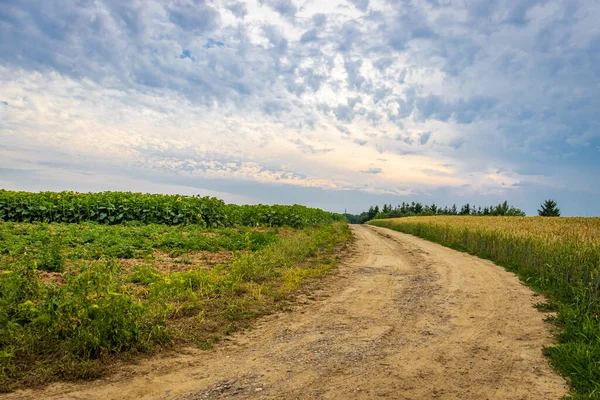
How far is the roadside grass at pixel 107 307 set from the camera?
4883 millimetres

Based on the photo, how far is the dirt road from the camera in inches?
173

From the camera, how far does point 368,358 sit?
522 cm

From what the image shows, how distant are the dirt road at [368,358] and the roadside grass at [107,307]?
396 millimetres

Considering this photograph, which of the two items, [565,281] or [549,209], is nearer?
[565,281]

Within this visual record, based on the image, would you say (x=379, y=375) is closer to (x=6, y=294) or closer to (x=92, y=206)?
(x=6, y=294)

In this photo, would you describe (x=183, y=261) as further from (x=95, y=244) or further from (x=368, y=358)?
(x=368, y=358)

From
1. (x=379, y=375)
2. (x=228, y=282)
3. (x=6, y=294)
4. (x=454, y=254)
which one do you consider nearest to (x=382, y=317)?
(x=379, y=375)

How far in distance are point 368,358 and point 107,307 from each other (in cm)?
351

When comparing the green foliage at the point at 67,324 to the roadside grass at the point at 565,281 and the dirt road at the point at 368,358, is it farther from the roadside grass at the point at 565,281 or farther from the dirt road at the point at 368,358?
the roadside grass at the point at 565,281

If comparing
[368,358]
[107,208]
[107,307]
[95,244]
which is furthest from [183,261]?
[107,208]

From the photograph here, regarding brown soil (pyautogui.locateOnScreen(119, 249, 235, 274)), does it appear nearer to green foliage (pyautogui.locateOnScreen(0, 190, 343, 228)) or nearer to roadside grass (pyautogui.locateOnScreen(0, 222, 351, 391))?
roadside grass (pyautogui.locateOnScreen(0, 222, 351, 391))

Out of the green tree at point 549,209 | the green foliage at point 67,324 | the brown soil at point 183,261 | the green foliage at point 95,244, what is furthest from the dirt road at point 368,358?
the green tree at point 549,209

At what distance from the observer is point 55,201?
19.5m

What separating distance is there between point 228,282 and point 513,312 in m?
5.77
